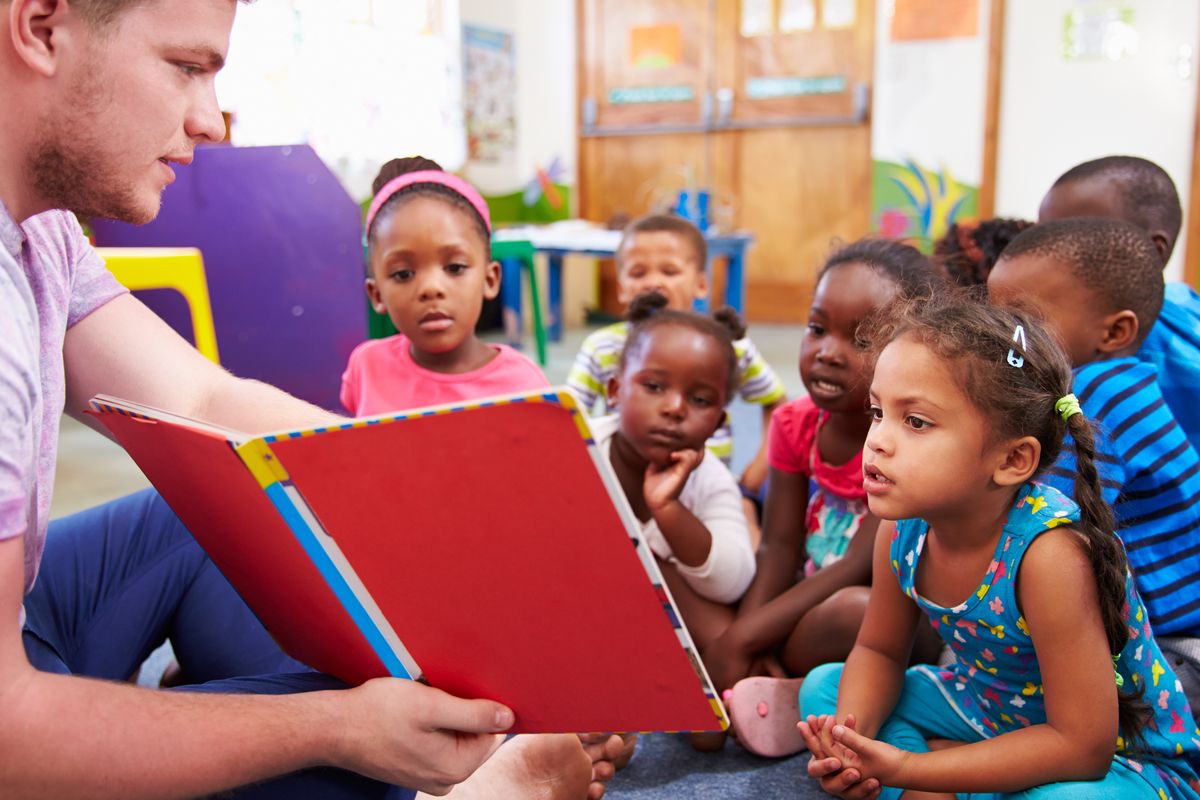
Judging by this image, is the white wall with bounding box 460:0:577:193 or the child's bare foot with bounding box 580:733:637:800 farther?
the white wall with bounding box 460:0:577:193

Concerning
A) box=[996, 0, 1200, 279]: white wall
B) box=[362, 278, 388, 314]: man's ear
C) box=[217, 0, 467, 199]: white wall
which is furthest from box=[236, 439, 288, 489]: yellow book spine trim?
box=[996, 0, 1200, 279]: white wall

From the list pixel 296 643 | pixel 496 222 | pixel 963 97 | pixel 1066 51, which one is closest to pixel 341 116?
pixel 496 222

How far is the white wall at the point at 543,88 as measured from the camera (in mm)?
5922

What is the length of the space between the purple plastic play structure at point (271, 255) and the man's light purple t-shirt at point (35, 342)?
159 cm

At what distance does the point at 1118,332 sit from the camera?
1.21m

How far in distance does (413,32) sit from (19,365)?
4.80 m

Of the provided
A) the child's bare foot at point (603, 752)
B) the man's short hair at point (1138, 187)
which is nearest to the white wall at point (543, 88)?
the man's short hair at point (1138, 187)

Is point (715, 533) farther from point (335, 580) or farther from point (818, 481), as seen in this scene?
point (335, 580)

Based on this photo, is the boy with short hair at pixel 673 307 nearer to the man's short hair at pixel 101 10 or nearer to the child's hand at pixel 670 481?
the child's hand at pixel 670 481

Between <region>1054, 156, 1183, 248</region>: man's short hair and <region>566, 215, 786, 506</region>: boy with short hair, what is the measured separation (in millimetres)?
671

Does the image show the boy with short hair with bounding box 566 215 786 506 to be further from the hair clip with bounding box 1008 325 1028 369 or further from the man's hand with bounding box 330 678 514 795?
the man's hand with bounding box 330 678 514 795

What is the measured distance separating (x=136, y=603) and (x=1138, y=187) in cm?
164

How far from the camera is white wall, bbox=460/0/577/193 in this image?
5.92 meters

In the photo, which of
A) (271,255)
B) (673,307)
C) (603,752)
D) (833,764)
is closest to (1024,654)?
(833,764)
